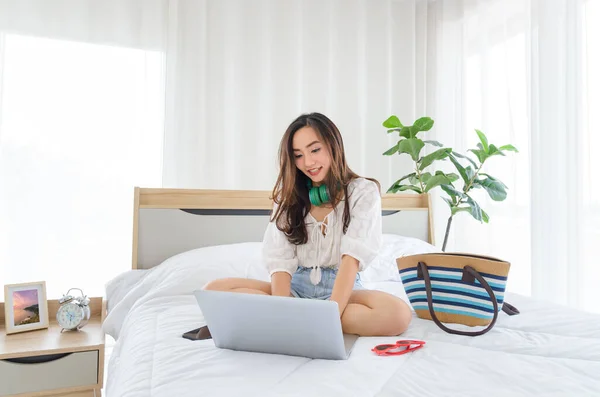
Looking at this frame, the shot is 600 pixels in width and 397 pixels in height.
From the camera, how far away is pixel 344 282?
3.73 ft

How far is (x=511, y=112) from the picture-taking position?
246 centimetres

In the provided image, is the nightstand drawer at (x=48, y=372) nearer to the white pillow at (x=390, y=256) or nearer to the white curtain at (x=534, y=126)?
the white pillow at (x=390, y=256)

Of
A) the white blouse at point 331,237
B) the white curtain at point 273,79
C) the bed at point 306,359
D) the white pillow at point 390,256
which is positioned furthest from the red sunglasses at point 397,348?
the white curtain at point 273,79

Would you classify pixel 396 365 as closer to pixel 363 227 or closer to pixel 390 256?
pixel 363 227

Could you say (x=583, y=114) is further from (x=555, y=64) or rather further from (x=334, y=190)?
(x=334, y=190)

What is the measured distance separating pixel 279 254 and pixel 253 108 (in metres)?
1.52

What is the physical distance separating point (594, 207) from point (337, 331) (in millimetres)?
1697

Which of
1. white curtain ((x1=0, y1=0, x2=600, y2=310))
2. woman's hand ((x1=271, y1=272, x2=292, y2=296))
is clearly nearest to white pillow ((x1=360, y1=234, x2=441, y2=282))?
woman's hand ((x1=271, y1=272, x2=292, y2=296))

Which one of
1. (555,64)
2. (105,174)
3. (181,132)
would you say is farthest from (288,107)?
(555,64)

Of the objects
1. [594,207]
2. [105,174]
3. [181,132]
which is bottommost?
[594,207]

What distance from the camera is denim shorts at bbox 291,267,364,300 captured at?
50.0 inches

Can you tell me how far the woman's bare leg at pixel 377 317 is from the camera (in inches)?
42.4

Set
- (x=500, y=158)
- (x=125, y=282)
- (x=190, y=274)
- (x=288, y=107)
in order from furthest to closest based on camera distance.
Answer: (x=288, y=107)
(x=500, y=158)
(x=125, y=282)
(x=190, y=274)

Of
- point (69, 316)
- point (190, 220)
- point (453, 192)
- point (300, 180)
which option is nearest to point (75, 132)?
point (190, 220)
